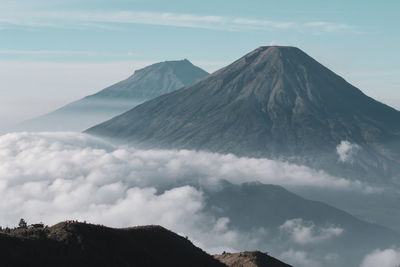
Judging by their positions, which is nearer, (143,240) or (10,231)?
(10,231)

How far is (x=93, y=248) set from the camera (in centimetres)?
6544

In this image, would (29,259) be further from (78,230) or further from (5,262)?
(78,230)

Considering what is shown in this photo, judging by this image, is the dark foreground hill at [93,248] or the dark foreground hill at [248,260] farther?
the dark foreground hill at [248,260]

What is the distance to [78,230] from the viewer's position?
6688cm

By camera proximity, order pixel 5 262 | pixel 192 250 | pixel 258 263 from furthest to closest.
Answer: pixel 258 263 < pixel 192 250 < pixel 5 262

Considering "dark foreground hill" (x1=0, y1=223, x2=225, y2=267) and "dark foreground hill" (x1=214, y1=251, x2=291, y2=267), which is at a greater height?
"dark foreground hill" (x1=214, y1=251, x2=291, y2=267)

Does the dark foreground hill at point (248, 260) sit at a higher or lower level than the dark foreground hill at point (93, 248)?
higher

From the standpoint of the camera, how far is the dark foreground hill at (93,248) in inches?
2303

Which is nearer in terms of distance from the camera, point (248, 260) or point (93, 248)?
point (93, 248)

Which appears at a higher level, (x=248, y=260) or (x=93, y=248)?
(x=248, y=260)

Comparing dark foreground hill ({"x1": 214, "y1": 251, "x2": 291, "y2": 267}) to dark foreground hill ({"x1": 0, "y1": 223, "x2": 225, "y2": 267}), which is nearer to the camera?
dark foreground hill ({"x1": 0, "y1": 223, "x2": 225, "y2": 267})

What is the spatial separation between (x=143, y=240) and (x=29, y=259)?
22983mm

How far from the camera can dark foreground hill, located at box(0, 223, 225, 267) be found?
58500 mm

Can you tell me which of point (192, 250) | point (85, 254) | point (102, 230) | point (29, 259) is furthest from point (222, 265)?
point (29, 259)
